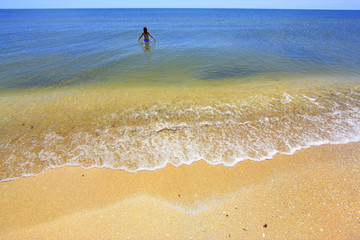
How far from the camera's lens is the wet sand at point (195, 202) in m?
3.03

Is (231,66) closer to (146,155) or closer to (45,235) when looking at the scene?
(146,155)

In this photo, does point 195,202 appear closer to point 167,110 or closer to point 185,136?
point 185,136

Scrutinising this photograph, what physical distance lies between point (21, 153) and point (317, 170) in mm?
8374

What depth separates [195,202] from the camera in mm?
→ 3471

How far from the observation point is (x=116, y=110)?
667 centimetres

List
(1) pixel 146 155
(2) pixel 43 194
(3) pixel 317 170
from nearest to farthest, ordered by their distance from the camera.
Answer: (2) pixel 43 194, (3) pixel 317 170, (1) pixel 146 155

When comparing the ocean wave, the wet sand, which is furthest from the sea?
the wet sand

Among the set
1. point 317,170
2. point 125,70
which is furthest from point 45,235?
point 125,70

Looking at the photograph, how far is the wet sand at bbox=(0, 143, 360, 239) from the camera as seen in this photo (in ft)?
9.93

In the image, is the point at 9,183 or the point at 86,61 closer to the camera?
the point at 9,183

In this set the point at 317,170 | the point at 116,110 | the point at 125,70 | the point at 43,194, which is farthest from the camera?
the point at 125,70

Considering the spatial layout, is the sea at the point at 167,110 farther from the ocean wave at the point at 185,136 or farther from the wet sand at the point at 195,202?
the wet sand at the point at 195,202

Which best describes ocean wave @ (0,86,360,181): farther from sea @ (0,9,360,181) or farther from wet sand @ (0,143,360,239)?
wet sand @ (0,143,360,239)

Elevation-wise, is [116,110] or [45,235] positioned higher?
[116,110]
